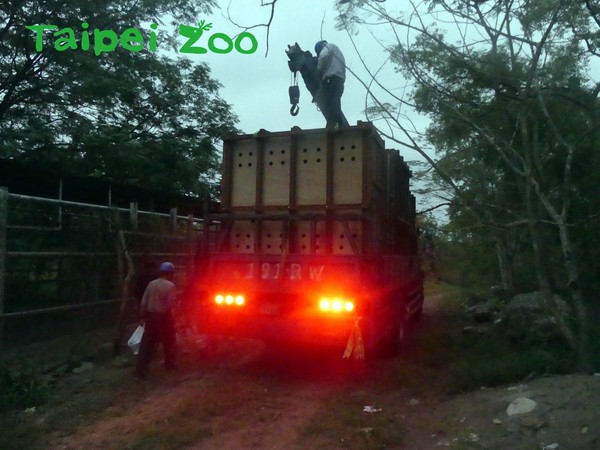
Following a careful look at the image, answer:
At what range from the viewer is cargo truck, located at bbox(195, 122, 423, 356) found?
6.90 meters

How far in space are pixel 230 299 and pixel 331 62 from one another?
3738mm

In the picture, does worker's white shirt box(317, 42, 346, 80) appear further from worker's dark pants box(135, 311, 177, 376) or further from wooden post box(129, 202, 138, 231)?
worker's dark pants box(135, 311, 177, 376)

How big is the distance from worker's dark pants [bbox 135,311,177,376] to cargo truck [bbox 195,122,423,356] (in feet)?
1.38

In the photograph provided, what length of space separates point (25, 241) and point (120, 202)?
21.0ft

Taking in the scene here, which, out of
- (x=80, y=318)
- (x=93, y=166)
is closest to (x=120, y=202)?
(x=93, y=166)

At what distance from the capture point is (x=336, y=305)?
6.82 meters

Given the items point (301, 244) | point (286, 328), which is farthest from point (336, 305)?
point (301, 244)

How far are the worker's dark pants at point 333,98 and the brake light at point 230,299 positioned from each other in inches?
118

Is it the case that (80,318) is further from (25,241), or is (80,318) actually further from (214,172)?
(214,172)

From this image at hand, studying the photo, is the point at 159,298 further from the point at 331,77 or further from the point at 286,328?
the point at 331,77

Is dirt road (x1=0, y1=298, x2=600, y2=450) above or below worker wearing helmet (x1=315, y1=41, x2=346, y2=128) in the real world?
below

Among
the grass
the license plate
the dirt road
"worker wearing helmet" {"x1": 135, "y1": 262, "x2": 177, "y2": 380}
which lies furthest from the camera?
"worker wearing helmet" {"x1": 135, "y1": 262, "x2": 177, "y2": 380}

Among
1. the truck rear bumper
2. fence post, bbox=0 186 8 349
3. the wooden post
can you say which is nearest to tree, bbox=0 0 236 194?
the wooden post

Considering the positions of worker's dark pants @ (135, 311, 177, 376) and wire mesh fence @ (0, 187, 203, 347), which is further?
wire mesh fence @ (0, 187, 203, 347)
